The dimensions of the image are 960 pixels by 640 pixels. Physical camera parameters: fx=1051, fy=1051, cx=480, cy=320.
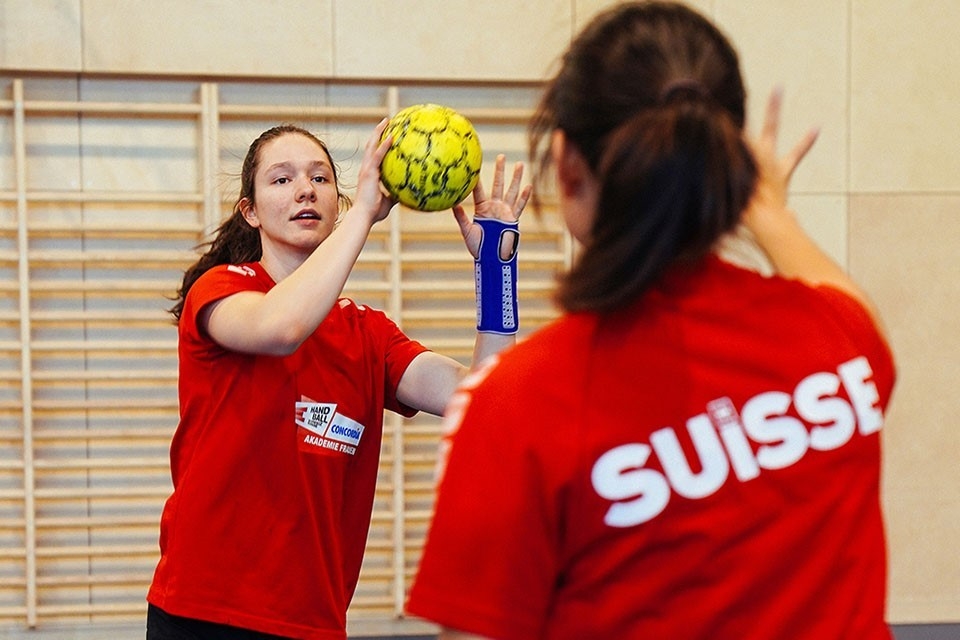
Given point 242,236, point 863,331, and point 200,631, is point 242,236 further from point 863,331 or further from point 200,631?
point 863,331

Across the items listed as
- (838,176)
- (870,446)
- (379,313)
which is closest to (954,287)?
(838,176)

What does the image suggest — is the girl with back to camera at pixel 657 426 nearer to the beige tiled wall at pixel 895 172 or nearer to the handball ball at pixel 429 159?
the handball ball at pixel 429 159

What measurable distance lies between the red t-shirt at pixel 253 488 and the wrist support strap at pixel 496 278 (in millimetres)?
360

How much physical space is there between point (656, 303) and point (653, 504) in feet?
0.60

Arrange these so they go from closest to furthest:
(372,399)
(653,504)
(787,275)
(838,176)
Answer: (653,504) < (787,275) < (372,399) < (838,176)

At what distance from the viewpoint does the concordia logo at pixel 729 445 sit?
93 cm

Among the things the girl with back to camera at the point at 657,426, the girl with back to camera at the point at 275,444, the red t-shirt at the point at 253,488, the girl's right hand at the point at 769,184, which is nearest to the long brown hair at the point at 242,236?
the girl with back to camera at the point at 275,444

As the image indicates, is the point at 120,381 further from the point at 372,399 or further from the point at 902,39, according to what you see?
the point at 902,39

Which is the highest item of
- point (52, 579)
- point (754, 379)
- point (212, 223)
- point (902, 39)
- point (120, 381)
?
point (902, 39)

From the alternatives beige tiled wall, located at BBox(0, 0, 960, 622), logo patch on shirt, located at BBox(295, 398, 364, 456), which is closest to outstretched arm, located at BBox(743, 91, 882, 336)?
logo patch on shirt, located at BBox(295, 398, 364, 456)

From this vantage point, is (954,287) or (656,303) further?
(954,287)

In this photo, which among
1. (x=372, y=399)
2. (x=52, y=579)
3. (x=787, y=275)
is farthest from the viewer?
(x=52, y=579)

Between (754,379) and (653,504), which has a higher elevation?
(754,379)

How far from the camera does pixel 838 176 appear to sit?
4.43 m
